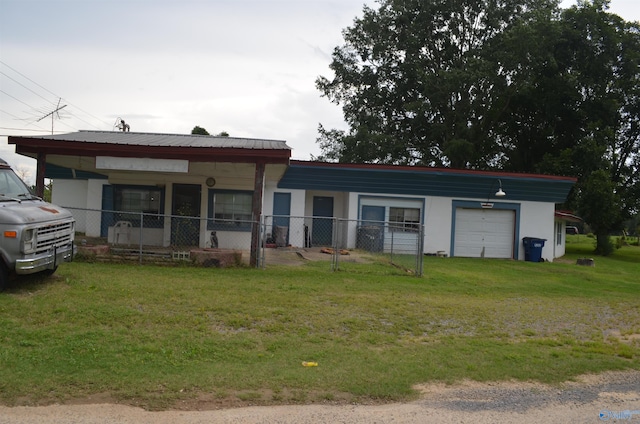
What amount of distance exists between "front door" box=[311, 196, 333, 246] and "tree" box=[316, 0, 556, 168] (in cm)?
959

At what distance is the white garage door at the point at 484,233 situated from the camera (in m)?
22.8

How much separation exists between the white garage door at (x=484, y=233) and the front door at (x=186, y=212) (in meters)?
11.0

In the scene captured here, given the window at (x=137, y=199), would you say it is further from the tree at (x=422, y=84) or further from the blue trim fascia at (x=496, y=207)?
the tree at (x=422, y=84)

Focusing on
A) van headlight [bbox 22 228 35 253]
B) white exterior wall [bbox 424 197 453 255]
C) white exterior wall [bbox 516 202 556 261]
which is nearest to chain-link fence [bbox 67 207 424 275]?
white exterior wall [bbox 424 197 453 255]

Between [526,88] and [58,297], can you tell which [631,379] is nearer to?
[58,297]

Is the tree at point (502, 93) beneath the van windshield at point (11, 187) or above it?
above

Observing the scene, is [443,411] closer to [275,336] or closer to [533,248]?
[275,336]

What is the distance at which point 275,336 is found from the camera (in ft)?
24.1

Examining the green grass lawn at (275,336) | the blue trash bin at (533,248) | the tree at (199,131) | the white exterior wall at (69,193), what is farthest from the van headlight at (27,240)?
the tree at (199,131)

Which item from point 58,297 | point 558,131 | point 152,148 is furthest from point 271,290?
point 558,131

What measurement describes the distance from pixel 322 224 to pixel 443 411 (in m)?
18.2

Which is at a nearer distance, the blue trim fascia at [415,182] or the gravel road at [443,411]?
the gravel road at [443,411]

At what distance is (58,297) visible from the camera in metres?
8.47

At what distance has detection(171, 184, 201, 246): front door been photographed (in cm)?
1800
